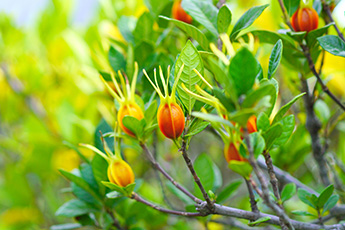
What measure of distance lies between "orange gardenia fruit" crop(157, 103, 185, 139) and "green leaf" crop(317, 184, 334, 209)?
34cm

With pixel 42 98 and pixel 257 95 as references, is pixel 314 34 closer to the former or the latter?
pixel 257 95

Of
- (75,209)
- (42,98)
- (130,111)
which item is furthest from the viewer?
(42,98)

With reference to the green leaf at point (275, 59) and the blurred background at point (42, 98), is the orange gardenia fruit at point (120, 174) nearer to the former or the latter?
the green leaf at point (275, 59)

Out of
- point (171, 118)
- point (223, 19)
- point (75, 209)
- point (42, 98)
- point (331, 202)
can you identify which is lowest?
point (331, 202)

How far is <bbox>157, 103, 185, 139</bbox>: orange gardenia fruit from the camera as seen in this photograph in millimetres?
576

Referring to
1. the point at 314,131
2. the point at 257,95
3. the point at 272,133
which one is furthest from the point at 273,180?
the point at 314,131

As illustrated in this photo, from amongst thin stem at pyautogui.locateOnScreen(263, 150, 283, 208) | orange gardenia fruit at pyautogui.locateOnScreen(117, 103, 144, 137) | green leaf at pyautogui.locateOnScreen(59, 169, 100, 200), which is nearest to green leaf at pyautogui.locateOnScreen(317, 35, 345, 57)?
thin stem at pyautogui.locateOnScreen(263, 150, 283, 208)

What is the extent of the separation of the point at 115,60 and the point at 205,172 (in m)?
0.38

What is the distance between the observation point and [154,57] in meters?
0.90

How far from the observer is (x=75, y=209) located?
0.88m

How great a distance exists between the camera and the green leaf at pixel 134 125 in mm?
644

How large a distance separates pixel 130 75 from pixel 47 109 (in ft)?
3.80

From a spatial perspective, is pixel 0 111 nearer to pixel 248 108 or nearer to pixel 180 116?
pixel 180 116

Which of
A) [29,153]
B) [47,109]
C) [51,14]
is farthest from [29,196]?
[51,14]
